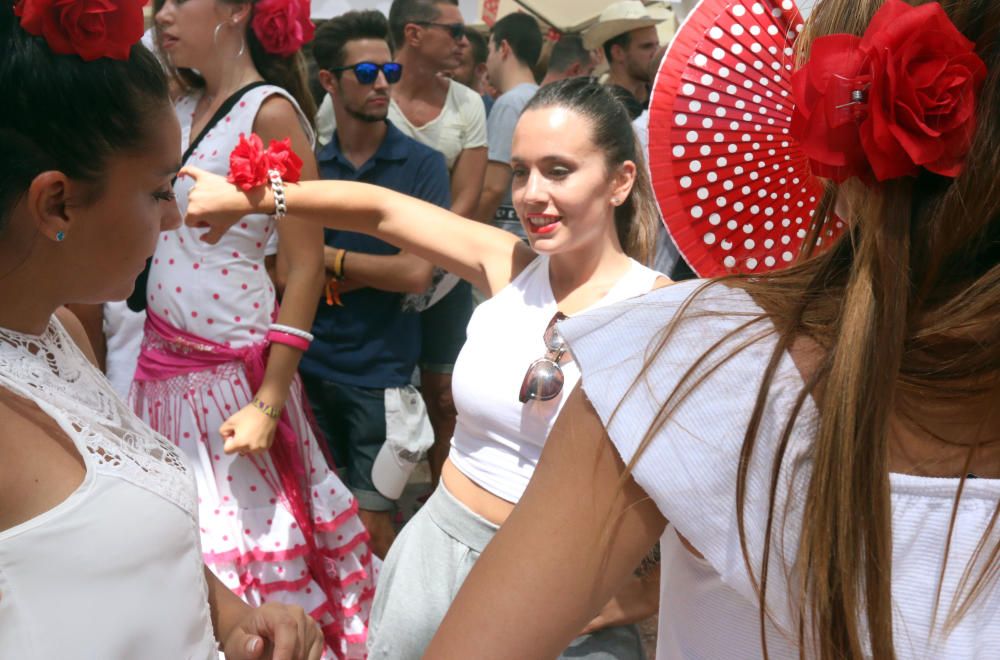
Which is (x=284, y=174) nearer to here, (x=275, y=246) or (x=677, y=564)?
(x=275, y=246)

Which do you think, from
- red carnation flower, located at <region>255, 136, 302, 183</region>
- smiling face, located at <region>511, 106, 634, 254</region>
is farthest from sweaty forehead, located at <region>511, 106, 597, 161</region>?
red carnation flower, located at <region>255, 136, 302, 183</region>

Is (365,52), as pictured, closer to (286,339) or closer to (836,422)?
(286,339)

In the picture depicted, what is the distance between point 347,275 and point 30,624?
245cm

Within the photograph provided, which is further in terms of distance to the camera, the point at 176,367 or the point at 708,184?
the point at 176,367

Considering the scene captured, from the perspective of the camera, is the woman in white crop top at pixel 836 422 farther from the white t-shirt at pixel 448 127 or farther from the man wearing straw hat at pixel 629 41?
the man wearing straw hat at pixel 629 41

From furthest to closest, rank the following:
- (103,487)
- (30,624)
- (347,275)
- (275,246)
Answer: (347,275), (275,246), (103,487), (30,624)

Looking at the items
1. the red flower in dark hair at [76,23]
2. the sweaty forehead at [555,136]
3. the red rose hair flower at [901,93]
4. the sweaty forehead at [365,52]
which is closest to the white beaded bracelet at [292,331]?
the sweaty forehead at [555,136]

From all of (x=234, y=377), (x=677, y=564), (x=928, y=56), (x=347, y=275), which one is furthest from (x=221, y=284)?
(x=928, y=56)

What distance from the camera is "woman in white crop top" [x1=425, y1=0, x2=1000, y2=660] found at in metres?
0.86

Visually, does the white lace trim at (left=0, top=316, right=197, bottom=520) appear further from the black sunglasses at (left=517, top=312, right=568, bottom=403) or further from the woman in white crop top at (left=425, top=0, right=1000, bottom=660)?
the black sunglasses at (left=517, top=312, right=568, bottom=403)

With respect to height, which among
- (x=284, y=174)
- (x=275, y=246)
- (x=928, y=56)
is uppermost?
(x=928, y=56)

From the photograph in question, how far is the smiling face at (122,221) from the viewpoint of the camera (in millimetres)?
1409

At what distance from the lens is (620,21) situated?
5.48m

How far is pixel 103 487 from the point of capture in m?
1.25
